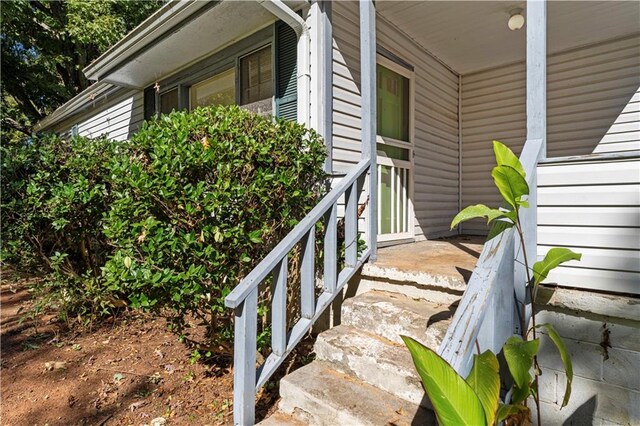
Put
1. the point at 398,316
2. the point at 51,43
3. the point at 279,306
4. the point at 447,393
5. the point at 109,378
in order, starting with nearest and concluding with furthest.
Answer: the point at 447,393 < the point at 279,306 < the point at 398,316 < the point at 109,378 < the point at 51,43

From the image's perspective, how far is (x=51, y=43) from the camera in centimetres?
1232

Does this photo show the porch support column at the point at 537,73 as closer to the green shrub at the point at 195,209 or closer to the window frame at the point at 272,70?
the green shrub at the point at 195,209

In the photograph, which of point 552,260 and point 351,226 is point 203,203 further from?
point 552,260

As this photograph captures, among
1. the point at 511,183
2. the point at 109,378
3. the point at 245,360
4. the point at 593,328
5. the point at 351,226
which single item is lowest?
the point at 109,378

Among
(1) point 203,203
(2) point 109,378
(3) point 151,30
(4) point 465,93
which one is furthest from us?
(4) point 465,93

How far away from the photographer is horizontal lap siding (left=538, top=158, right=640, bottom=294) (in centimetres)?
196

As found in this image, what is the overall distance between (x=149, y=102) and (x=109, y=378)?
4.93m

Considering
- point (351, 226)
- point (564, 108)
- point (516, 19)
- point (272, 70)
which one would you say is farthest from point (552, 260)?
point (564, 108)

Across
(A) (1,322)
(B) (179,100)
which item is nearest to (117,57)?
(B) (179,100)

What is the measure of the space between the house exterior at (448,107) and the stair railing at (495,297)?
0.26ft

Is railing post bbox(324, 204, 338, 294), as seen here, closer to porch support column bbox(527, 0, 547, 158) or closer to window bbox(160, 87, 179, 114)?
porch support column bbox(527, 0, 547, 158)

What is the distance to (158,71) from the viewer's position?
5648mm

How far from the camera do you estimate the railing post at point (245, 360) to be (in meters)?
1.95

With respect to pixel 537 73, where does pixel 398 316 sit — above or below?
below
